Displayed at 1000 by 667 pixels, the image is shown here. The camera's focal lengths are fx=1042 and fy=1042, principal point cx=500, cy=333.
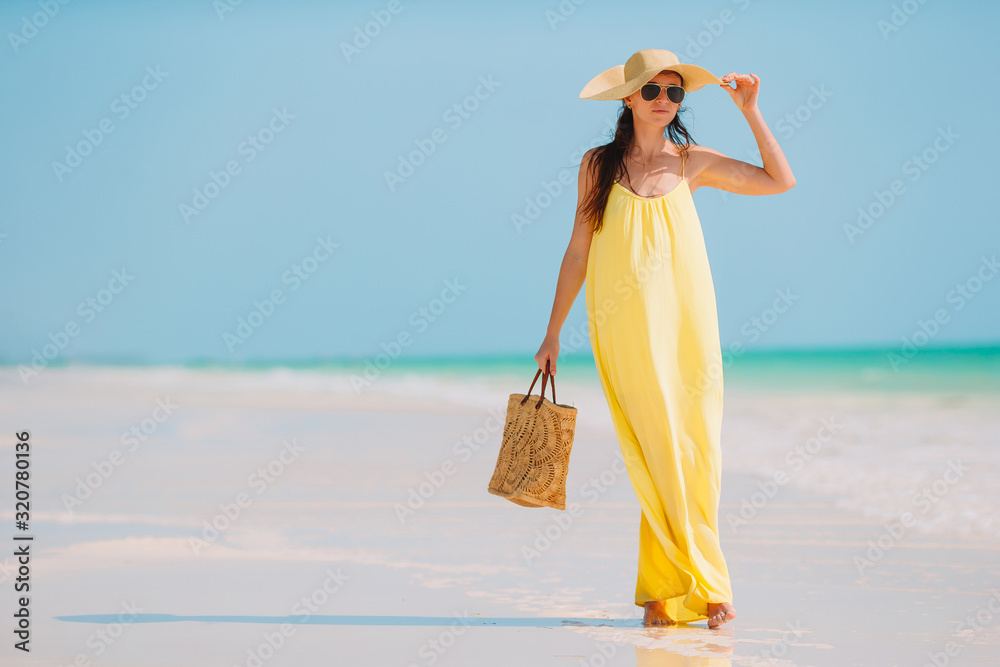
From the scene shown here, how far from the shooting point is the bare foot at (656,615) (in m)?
3.52

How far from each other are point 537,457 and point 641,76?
4.53ft

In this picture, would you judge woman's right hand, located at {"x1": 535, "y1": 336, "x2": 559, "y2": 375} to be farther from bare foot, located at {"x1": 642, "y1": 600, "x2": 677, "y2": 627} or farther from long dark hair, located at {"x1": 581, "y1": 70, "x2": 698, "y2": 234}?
bare foot, located at {"x1": 642, "y1": 600, "x2": 677, "y2": 627}

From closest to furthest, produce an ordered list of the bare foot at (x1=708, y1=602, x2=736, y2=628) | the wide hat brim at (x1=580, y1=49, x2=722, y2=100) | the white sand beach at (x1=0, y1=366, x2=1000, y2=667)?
1. the white sand beach at (x1=0, y1=366, x2=1000, y2=667)
2. the bare foot at (x1=708, y1=602, x2=736, y2=628)
3. the wide hat brim at (x1=580, y1=49, x2=722, y2=100)

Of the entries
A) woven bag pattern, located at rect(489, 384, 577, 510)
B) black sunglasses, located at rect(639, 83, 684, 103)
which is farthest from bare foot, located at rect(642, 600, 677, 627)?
black sunglasses, located at rect(639, 83, 684, 103)

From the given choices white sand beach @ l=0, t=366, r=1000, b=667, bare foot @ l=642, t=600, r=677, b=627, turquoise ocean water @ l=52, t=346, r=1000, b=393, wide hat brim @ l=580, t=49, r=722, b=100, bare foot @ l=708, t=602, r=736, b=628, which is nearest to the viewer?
white sand beach @ l=0, t=366, r=1000, b=667

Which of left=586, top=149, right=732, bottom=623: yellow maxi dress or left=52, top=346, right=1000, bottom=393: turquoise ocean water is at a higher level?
left=52, top=346, right=1000, bottom=393: turquoise ocean water

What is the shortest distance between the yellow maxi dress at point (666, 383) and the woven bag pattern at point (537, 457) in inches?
8.2

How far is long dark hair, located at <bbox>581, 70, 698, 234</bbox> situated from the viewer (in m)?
3.70

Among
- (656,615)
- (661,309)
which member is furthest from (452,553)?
(661,309)

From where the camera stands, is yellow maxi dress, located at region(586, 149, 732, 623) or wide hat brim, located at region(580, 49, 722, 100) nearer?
yellow maxi dress, located at region(586, 149, 732, 623)

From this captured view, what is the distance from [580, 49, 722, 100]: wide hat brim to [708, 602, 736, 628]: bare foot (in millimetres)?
1766

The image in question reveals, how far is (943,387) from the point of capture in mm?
16234

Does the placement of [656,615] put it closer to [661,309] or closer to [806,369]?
[661,309]

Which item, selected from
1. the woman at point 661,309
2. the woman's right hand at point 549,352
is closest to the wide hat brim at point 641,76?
the woman at point 661,309
